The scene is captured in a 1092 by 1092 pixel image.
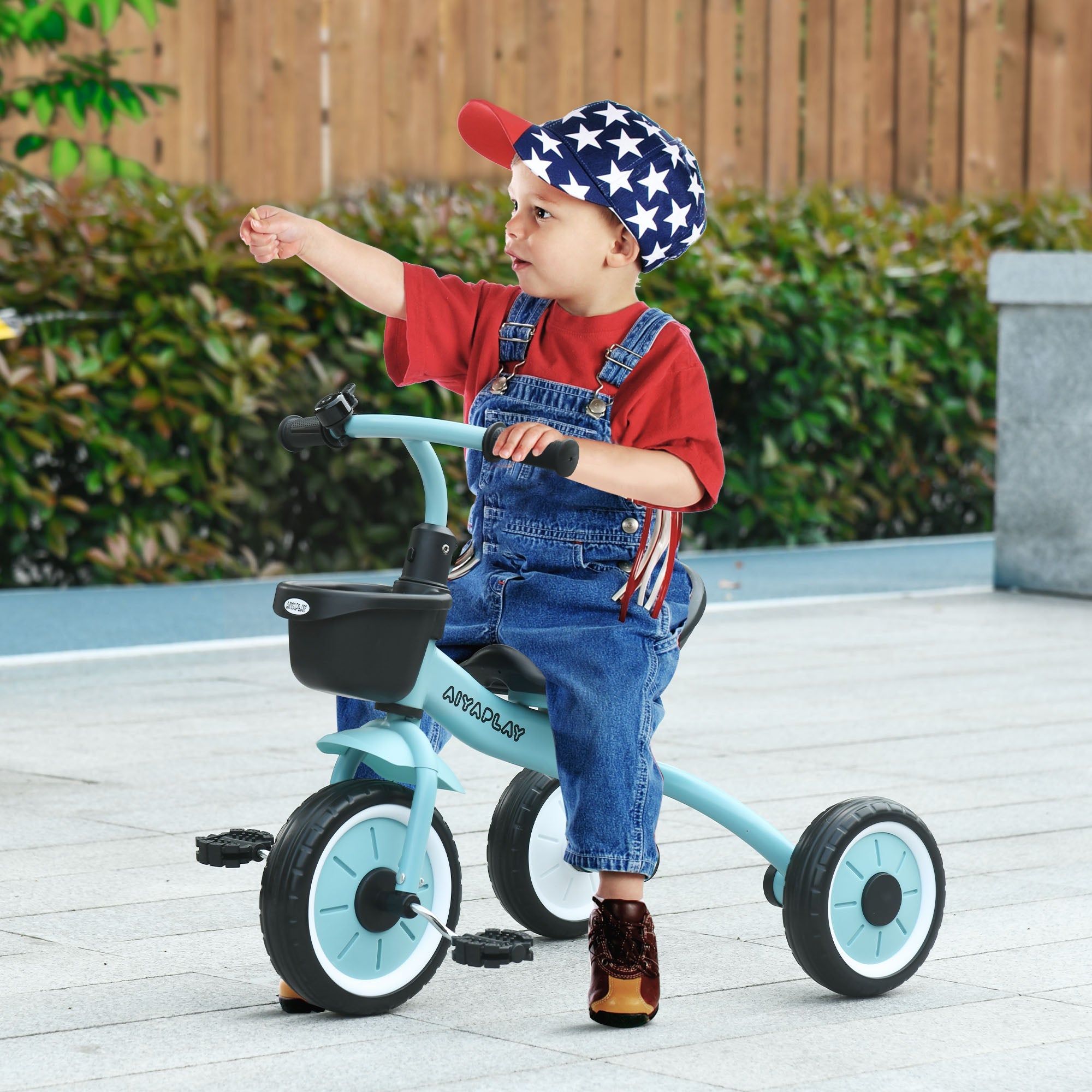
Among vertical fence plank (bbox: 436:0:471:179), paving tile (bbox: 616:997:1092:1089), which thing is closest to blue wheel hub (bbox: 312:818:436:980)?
paving tile (bbox: 616:997:1092:1089)

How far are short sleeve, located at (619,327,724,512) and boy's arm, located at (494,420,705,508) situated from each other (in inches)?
0.7

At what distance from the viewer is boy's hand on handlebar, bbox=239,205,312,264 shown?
3.30m

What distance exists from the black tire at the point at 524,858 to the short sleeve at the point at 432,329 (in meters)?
0.74

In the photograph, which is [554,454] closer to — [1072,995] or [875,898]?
[875,898]

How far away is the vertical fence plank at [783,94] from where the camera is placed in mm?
12367

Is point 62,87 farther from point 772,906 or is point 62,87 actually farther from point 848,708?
point 772,906

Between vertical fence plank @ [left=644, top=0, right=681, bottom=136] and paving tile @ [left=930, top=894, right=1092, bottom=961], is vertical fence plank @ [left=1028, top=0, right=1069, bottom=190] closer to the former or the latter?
vertical fence plank @ [left=644, top=0, right=681, bottom=136]

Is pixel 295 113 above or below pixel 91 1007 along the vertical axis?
above

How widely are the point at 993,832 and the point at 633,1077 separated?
1.86 metres

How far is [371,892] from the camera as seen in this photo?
3248mm

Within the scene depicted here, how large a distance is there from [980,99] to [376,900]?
11.0m

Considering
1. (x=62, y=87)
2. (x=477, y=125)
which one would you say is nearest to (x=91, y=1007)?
(x=477, y=125)

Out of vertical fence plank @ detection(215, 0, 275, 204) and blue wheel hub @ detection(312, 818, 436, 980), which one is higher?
vertical fence plank @ detection(215, 0, 275, 204)

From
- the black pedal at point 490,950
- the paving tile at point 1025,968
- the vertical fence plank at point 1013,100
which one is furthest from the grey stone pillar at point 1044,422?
the black pedal at point 490,950
